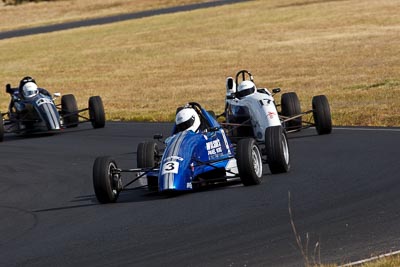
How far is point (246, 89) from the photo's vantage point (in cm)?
1864

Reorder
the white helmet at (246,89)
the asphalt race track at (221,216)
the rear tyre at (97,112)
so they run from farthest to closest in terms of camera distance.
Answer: the rear tyre at (97,112)
the white helmet at (246,89)
the asphalt race track at (221,216)

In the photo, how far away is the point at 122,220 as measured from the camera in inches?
509

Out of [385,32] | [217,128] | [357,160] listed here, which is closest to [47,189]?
[217,128]

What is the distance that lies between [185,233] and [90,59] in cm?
3741

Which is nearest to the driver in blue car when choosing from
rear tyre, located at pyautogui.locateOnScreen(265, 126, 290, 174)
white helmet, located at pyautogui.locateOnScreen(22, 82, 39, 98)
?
rear tyre, located at pyautogui.locateOnScreen(265, 126, 290, 174)

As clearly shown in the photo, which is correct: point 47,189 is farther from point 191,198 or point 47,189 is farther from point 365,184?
Result: point 365,184

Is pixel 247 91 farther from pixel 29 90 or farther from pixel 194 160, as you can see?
pixel 29 90

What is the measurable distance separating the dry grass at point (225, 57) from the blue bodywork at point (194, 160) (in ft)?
23.7

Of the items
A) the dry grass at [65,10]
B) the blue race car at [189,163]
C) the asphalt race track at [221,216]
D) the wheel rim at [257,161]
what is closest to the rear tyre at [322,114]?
the asphalt race track at [221,216]

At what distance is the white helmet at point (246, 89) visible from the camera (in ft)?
61.0

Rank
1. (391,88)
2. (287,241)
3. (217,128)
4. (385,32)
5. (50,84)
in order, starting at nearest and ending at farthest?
(287,241) < (217,128) < (391,88) < (50,84) < (385,32)

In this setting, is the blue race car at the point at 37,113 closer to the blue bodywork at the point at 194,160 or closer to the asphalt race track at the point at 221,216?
the asphalt race track at the point at 221,216

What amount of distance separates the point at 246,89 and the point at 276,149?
382cm

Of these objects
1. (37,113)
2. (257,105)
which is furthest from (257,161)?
(37,113)
